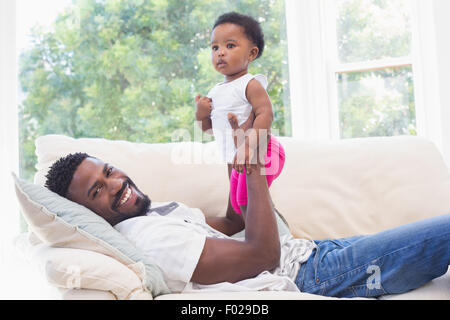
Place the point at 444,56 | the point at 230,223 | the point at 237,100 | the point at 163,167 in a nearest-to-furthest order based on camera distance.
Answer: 1. the point at 237,100
2. the point at 230,223
3. the point at 163,167
4. the point at 444,56

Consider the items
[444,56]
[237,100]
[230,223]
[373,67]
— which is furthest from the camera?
[373,67]

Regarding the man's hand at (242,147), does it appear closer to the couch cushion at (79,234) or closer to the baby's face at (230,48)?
the baby's face at (230,48)

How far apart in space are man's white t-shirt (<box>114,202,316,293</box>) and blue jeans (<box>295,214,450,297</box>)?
0.19ft

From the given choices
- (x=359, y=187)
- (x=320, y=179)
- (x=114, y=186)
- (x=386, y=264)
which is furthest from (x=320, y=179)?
(x=114, y=186)

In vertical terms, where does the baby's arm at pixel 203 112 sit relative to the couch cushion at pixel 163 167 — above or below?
above

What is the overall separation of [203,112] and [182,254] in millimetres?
463

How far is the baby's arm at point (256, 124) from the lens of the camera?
3.72 feet

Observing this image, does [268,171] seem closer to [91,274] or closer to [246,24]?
[246,24]

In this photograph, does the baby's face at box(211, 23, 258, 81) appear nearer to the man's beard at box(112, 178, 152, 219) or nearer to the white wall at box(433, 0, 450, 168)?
the man's beard at box(112, 178, 152, 219)

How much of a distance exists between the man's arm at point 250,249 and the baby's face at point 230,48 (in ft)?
1.10

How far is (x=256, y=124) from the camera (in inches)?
46.6

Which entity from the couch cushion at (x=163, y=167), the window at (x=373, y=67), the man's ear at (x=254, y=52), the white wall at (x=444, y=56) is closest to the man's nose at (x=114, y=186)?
the couch cushion at (x=163, y=167)
